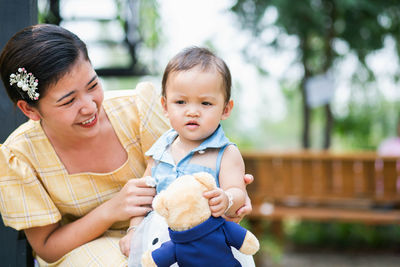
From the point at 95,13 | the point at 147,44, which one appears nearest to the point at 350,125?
the point at 147,44

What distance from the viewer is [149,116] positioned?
200 cm

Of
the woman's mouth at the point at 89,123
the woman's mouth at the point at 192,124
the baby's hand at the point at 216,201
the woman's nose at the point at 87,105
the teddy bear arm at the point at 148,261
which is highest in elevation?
the woman's nose at the point at 87,105

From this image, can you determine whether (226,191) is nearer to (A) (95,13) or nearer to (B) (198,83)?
(B) (198,83)

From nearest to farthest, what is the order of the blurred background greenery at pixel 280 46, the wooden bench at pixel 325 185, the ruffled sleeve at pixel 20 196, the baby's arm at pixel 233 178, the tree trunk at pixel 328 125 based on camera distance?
the baby's arm at pixel 233 178, the ruffled sleeve at pixel 20 196, the blurred background greenery at pixel 280 46, the wooden bench at pixel 325 185, the tree trunk at pixel 328 125

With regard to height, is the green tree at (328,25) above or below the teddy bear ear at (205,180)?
above

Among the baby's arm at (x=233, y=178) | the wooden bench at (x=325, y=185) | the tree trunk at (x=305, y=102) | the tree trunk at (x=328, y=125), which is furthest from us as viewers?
the tree trunk at (x=328, y=125)

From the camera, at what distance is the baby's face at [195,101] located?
5.08 ft

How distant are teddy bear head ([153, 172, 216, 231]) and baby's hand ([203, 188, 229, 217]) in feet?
0.04

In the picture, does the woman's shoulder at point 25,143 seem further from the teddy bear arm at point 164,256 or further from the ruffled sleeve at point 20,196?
the teddy bear arm at point 164,256

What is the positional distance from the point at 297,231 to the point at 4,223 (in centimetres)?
426

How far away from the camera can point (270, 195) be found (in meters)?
4.93

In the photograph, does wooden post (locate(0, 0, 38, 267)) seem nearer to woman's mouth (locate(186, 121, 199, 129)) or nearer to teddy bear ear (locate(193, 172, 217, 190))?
woman's mouth (locate(186, 121, 199, 129))

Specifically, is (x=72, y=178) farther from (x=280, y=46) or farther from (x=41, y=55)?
(x=280, y=46)

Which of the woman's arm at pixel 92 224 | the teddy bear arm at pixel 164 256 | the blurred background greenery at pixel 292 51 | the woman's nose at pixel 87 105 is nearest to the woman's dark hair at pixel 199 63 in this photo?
the woman's nose at pixel 87 105
